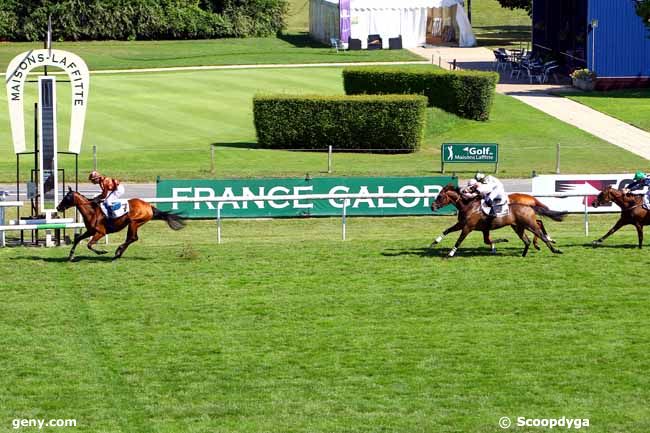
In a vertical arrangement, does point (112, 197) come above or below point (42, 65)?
below

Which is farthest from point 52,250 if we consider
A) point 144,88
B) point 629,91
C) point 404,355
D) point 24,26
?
point 24,26

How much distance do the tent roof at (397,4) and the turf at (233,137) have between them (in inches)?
454

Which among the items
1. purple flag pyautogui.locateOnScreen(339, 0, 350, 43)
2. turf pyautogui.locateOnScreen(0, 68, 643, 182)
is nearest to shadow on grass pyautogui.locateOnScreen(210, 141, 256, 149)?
turf pyautogui.locateOnScreen(0, 68, 643, 182)

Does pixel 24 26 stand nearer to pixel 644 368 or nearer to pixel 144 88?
pixel 144 88

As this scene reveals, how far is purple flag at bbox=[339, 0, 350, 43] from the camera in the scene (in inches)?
2375

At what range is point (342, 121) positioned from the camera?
36312 mm

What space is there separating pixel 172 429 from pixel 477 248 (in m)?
9.78

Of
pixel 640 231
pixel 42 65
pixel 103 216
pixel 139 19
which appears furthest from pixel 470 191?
pixel 139 19

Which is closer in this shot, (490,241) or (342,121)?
(490,241)

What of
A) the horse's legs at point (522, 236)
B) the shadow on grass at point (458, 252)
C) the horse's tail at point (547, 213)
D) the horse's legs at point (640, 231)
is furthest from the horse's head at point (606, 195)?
the horse's legs at point (522, 236)

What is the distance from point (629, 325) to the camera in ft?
52.7

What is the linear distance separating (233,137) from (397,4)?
25113 mm

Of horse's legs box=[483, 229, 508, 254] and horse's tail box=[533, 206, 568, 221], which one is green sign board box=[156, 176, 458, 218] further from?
horse's tail box=[533, 206, 568, 221]

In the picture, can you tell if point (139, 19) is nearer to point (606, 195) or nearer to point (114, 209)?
point (114, 209)
